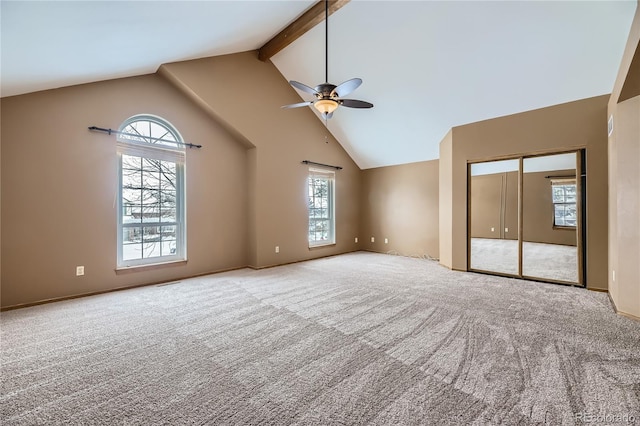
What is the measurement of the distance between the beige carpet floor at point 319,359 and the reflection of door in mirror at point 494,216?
46.0 inches

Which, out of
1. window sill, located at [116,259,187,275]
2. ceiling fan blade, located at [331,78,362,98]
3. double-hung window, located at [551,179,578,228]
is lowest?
window sill, located at [116,259,187,275]

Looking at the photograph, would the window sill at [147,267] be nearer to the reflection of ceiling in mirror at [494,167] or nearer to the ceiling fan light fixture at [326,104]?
the ceiling fan light fixture at [326,104]

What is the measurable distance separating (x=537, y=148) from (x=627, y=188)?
1528mm

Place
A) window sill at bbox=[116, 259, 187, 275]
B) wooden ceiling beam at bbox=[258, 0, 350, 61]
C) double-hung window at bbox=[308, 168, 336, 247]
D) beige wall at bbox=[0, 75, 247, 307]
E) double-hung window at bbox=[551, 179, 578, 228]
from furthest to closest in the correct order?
double-hung window at bbox=[308, 168, 336, 247], double-hung window at bbox=[551, 179, 578, 228], window sill at bbox=[116, 259, 187, 275], wooden ceiling beam at bbox=[258, 0, 350, 61], beige wall at bbox=[0, 75, 247, 307]

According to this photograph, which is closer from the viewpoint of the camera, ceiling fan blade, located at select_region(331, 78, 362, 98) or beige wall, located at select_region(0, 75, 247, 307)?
ceiling fan blade, located at select_region(331, 78, 362, 98)

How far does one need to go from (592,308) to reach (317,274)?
366cm

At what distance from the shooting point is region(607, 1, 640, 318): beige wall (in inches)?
113

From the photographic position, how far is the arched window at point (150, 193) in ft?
13.1

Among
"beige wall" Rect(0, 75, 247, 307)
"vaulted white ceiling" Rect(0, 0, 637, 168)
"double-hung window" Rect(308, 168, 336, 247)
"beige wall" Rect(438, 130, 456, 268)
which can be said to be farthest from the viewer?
"double-hung window" Rect(308, 168, 336, 247)

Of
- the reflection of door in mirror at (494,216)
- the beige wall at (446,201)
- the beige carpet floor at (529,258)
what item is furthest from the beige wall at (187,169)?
the beige carpet floor at (529,258)

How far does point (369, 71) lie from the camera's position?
481 cm

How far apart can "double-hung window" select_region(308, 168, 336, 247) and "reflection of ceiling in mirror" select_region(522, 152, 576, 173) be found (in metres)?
3.99

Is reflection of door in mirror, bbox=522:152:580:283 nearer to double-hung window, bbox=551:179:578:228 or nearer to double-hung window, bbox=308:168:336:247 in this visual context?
double-hung window, bbox=551:179:578:228

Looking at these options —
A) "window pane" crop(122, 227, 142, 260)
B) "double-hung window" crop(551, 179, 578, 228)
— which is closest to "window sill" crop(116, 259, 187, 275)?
"window pane" crop(122, 227, 142, 260)
